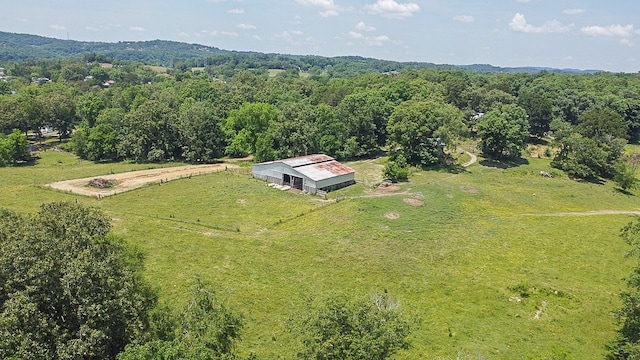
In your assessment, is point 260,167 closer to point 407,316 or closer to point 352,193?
point 352,193

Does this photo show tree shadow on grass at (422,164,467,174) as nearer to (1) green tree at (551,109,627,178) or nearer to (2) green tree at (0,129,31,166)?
(1) green tree at (551,109,627,178)

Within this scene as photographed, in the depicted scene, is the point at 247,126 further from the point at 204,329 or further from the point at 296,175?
the point at 204,329

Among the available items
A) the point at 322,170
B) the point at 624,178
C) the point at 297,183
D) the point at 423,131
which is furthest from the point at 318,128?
the point at 624,178

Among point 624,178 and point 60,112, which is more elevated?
point 60,112

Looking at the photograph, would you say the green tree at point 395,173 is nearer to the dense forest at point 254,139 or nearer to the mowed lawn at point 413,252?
the dense forest at point 254,139

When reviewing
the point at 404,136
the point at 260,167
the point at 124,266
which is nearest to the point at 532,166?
the point at 404,136

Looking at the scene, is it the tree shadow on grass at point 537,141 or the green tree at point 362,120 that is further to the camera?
the tree shadow on grass at point 537,141

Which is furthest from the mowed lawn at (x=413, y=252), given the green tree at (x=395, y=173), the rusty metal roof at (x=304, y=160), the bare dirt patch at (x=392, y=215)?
the rusty metal roof at (x=304, y=160)
